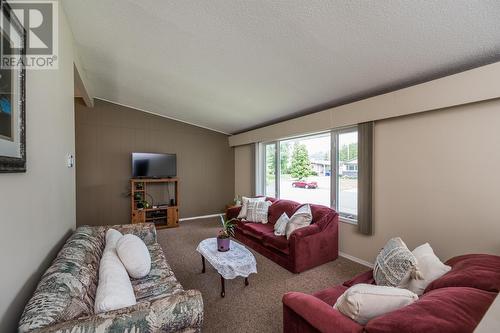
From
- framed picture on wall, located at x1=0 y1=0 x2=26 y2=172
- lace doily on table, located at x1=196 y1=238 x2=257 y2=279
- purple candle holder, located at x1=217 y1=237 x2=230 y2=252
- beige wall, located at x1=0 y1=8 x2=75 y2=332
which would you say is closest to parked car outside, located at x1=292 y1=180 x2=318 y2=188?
lace doily on table, located at x1=196 y1=238 x2=257 y2=279

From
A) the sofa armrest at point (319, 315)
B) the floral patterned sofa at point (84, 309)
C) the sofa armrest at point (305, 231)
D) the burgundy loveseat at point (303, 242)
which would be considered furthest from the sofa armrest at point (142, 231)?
the sofa armrest at point (319, 315)

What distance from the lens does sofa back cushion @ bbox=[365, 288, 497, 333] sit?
0.89m

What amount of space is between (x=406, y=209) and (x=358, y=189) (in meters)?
0.63

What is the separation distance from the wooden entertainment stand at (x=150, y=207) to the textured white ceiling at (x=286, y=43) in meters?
2.47

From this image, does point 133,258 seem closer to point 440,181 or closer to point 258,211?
point 258,211

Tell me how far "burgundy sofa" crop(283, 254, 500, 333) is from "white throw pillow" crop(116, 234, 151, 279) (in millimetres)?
1313

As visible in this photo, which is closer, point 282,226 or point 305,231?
point 305,231

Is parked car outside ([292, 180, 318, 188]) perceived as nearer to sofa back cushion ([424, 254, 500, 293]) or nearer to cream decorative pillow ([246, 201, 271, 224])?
cream decorative pillow ([246, 201, 271, 224])

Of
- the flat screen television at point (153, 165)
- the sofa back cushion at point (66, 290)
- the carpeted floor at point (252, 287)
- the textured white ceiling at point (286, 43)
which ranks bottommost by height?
the carpeted floor at point (252, 287)

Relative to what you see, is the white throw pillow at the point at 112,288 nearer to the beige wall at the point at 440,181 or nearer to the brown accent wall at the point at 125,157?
the beige wall at the point at 440,181

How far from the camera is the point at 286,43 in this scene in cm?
221

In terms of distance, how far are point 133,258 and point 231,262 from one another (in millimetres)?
1013

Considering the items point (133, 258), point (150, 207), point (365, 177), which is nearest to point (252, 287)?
point (133, 258)

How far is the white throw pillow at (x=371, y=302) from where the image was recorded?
3.73 ft
